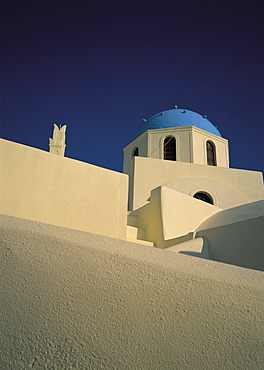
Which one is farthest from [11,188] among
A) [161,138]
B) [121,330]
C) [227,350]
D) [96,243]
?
[161,138]

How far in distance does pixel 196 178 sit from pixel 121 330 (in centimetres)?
1235

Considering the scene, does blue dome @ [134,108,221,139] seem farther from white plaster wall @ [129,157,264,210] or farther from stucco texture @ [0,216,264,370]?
stucco texture @ [0,216,264,370]

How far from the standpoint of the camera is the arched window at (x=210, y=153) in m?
15.3

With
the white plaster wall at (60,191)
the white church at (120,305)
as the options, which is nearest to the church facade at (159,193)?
the white plaster wall at (60,191)

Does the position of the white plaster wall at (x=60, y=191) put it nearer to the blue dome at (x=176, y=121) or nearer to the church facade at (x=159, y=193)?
the church facade at (x=159, y=193)

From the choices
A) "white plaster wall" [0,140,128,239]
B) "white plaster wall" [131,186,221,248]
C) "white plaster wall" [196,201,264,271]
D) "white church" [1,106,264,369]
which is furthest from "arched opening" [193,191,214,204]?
"white church" [1,106,264,369]

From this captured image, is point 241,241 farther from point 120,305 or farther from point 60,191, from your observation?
point 120,305

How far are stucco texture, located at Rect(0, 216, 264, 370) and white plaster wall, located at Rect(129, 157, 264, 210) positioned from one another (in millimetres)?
10378

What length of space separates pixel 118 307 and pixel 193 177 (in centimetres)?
1225

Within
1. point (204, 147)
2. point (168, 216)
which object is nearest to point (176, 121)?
point (204, 147)

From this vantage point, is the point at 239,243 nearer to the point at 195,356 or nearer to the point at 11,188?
the point at 11,188

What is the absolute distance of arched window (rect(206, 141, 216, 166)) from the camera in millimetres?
15312

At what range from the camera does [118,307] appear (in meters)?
1.52

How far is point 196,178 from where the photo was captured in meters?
13.4
